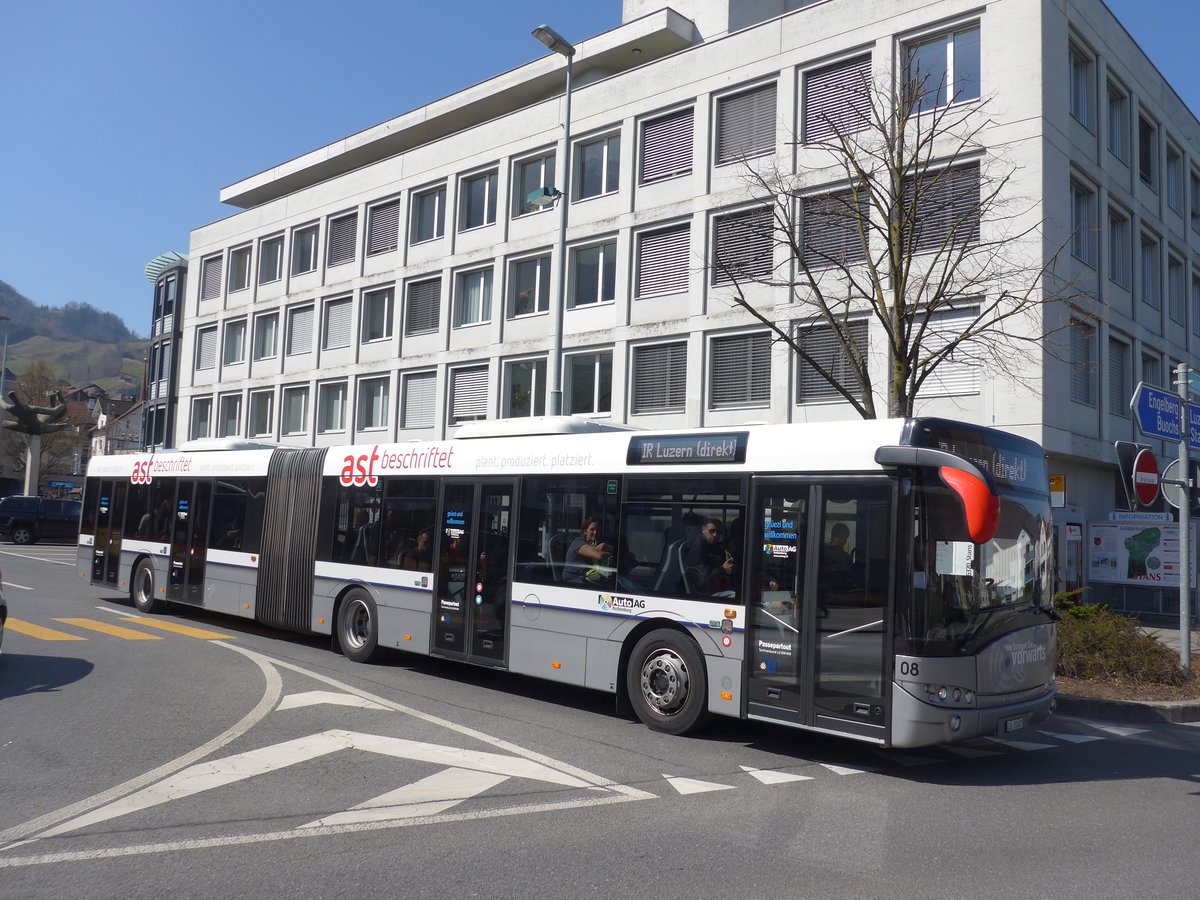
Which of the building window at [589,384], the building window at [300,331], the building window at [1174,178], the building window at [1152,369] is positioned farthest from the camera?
the building window at [300,331]

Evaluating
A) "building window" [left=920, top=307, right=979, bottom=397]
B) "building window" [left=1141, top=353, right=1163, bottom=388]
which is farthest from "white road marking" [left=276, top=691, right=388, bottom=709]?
"building window" [left=1141, top=353, right=1163, bottom=388]

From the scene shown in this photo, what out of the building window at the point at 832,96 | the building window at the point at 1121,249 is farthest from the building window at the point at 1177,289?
the building window at the point at 832,96

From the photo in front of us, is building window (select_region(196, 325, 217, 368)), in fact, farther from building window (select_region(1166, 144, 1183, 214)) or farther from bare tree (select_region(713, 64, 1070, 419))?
building window (select_region(1166, 144, 1183, 214))

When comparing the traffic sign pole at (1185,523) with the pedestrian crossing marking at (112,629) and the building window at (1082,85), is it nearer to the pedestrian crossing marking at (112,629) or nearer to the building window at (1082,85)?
the building window at (1082,85)

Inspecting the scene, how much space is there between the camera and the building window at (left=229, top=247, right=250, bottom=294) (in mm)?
39906

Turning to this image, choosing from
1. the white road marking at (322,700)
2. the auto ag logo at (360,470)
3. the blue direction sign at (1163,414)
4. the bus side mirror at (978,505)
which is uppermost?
the blue direction sign at (1163,414)

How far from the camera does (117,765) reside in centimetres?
670

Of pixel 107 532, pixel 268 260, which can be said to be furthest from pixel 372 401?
pixel 107 532

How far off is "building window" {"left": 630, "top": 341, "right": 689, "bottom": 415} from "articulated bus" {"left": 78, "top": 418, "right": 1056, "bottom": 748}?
505 inches

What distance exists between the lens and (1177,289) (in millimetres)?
27234

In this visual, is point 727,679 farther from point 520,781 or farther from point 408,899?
point 408,899

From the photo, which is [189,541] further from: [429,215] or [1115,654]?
[429,215]

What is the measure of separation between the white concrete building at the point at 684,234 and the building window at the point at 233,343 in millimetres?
2816

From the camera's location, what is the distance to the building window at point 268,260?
38219 millimetres
